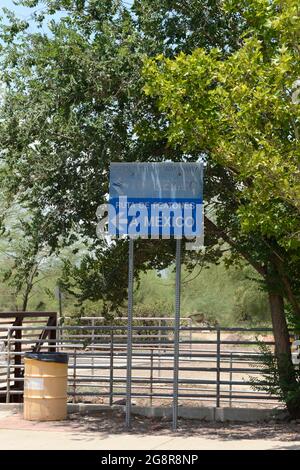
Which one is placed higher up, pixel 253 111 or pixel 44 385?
pixel 253 111

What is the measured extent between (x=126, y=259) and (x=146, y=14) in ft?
13.0

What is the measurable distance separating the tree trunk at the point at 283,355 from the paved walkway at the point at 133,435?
1.34ft

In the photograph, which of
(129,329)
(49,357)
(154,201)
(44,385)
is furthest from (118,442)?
(154,201)

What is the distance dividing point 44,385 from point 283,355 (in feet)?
12.5

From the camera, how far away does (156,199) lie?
1366cm

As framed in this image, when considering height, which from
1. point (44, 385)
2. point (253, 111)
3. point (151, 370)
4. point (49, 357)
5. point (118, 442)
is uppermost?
point (253, 111)

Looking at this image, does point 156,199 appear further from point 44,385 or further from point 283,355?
point 44,385

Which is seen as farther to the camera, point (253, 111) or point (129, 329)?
point (129, 329)

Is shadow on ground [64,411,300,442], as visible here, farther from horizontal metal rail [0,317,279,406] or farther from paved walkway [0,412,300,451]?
horizontal metal rail [0,317,279,406]

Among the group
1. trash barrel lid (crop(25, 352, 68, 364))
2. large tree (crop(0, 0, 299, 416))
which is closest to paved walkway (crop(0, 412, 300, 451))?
trash barrel lid (crop(25, 352, 68, 364))

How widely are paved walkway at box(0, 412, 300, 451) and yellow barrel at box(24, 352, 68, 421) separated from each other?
0.72ft

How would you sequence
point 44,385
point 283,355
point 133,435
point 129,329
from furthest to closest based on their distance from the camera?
point 283,355 < point 44,385 < point 129,329 < point 133,435

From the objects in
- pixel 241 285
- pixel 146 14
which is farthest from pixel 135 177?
pixel 241 285
